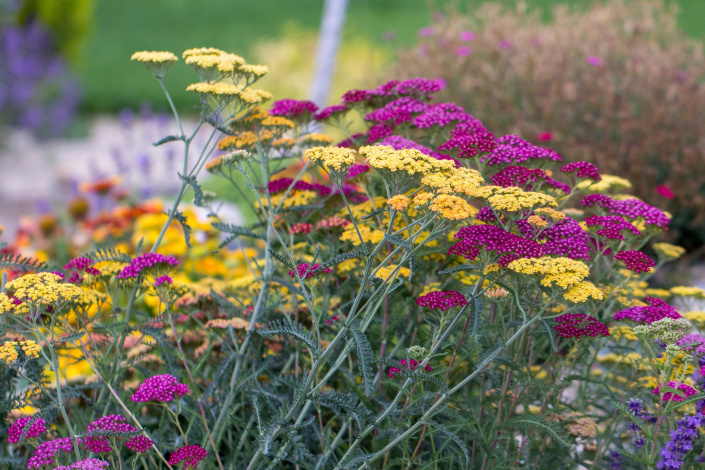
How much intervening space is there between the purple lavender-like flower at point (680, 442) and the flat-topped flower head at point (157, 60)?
6.06 ft

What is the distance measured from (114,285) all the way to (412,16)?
49.9ft

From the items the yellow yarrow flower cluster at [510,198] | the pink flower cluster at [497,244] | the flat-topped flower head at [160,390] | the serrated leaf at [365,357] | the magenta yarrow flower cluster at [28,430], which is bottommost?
the magenta yarrow flower cluster at [28,430]

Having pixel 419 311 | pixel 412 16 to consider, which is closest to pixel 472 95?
pixel 419 311

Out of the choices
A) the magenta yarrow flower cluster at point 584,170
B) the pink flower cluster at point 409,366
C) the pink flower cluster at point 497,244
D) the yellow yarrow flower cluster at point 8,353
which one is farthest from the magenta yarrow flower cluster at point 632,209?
the yellow yarrow flower cluster at point 8,353

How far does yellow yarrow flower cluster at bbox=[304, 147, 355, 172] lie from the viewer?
5.01 feet

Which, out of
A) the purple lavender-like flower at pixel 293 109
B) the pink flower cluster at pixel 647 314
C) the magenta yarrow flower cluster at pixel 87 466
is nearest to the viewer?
the magenta yarrow flower cluster at pixel 87 466

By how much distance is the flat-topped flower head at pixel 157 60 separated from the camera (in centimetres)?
207

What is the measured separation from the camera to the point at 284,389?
2.21m

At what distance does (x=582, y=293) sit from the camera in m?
1.59

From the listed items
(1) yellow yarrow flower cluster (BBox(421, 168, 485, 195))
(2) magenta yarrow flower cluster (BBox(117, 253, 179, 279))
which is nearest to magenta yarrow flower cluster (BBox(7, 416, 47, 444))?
(2) magenta yarrow flower cluster (BBox(117, 253, 179, 279))

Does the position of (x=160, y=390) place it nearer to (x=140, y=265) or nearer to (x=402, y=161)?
(x=140, y=265)

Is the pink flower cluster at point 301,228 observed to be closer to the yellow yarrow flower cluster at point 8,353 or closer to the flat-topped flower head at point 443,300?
the flat-topped flower head at point 443,300

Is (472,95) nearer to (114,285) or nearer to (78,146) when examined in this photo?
(114,285)

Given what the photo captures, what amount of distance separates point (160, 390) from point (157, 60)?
A: 1.09m
